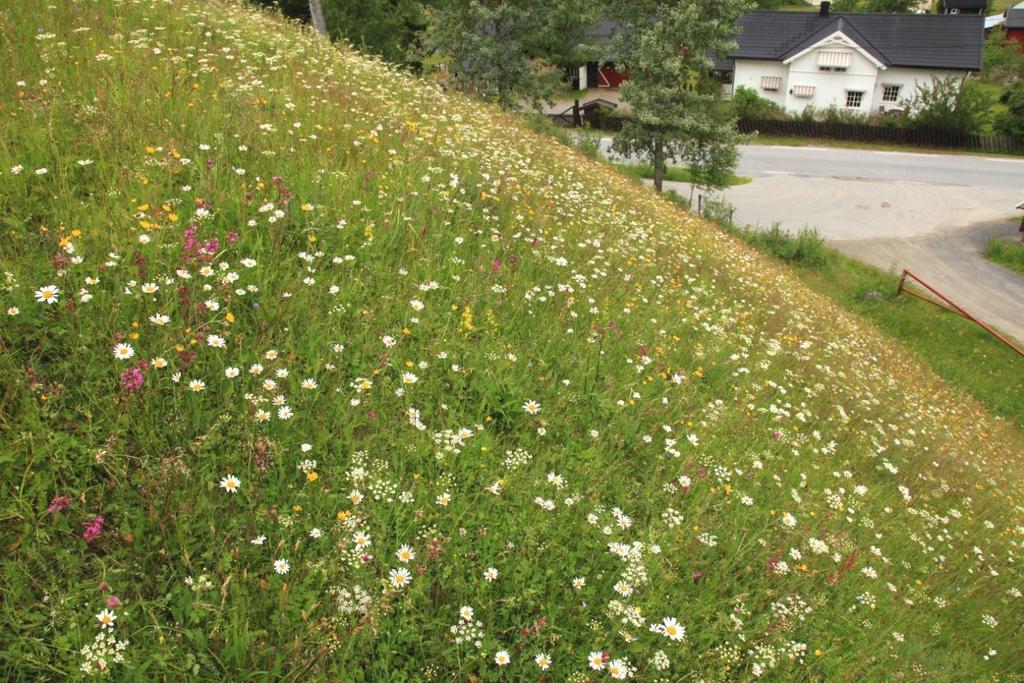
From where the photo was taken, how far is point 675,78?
1018 inches

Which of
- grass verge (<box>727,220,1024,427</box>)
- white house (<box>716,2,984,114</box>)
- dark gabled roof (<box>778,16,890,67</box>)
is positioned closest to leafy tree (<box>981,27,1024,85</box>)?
white house (<box>716,2,984,114</box>)

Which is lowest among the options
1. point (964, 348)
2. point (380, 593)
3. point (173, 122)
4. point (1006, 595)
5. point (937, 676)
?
point (964, 348)

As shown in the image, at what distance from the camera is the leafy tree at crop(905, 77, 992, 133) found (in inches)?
1716

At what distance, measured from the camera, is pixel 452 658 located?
2936 mm

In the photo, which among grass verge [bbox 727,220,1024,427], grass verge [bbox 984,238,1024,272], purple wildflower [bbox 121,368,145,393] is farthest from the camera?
grass verge [bbox 984,238,1024,272]

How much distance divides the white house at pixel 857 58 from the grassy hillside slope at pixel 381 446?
52.6m

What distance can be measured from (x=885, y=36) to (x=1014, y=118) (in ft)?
47.6

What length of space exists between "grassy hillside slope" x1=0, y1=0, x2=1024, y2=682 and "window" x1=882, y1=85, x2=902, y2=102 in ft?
184

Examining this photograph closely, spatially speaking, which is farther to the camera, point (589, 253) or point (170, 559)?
point (589, 253)

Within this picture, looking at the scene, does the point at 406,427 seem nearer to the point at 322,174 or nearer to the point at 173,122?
the point at 322,174

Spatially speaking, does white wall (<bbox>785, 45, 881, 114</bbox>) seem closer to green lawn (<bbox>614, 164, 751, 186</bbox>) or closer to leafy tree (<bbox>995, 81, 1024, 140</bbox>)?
leafy tree (<bbox>995, 81, 1024, 140</bbox>)

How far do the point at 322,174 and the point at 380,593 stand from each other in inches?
164

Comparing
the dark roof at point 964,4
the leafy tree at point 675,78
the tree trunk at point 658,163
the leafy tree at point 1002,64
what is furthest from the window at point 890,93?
the dark roof at point 964,4

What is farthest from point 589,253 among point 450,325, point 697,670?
point 697,670
